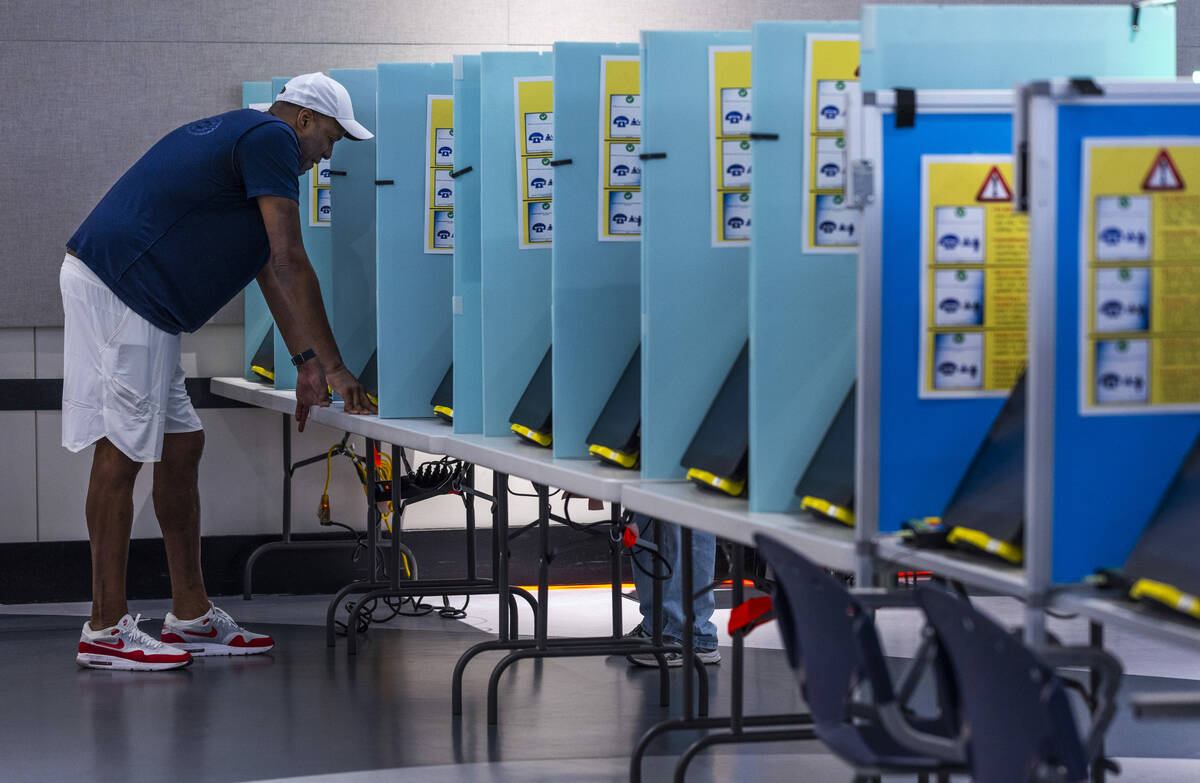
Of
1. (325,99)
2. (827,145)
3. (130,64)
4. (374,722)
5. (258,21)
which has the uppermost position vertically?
(258,21)

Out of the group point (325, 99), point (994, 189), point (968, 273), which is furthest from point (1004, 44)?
point (325, 99)

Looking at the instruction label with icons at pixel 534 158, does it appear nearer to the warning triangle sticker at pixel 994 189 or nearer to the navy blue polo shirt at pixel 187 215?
the navy blue polo shirt at pixel 187 215

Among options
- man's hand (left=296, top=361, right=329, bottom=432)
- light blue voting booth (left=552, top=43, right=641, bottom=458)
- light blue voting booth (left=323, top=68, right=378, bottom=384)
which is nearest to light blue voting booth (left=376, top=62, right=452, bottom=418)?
man's hand (left=296, top=361, right=329, bottom=432)

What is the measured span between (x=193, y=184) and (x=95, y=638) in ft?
3.99

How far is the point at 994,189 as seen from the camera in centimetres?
195

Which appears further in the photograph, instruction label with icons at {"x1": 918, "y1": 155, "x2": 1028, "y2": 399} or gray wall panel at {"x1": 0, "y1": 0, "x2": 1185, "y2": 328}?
gray wall panel at {"x1": 0, "y1": 0, "x2": 1185, "y2": 328}

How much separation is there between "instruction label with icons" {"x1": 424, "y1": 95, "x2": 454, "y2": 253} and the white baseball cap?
207 millimetres

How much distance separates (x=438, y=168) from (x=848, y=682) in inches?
87.3

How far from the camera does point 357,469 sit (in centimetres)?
521

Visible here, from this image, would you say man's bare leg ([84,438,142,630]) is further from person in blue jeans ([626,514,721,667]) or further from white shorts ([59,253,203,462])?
person in blue jeans ([626,514,721,667])

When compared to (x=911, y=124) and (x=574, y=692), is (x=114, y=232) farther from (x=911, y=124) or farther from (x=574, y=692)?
(x=911, y=124)

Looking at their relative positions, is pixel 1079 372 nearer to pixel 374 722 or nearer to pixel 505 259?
pixel 505 259

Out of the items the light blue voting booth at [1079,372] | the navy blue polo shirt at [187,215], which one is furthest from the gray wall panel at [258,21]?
the light blue voting booth at [1079,372]

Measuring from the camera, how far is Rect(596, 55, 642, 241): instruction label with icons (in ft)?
9.21
